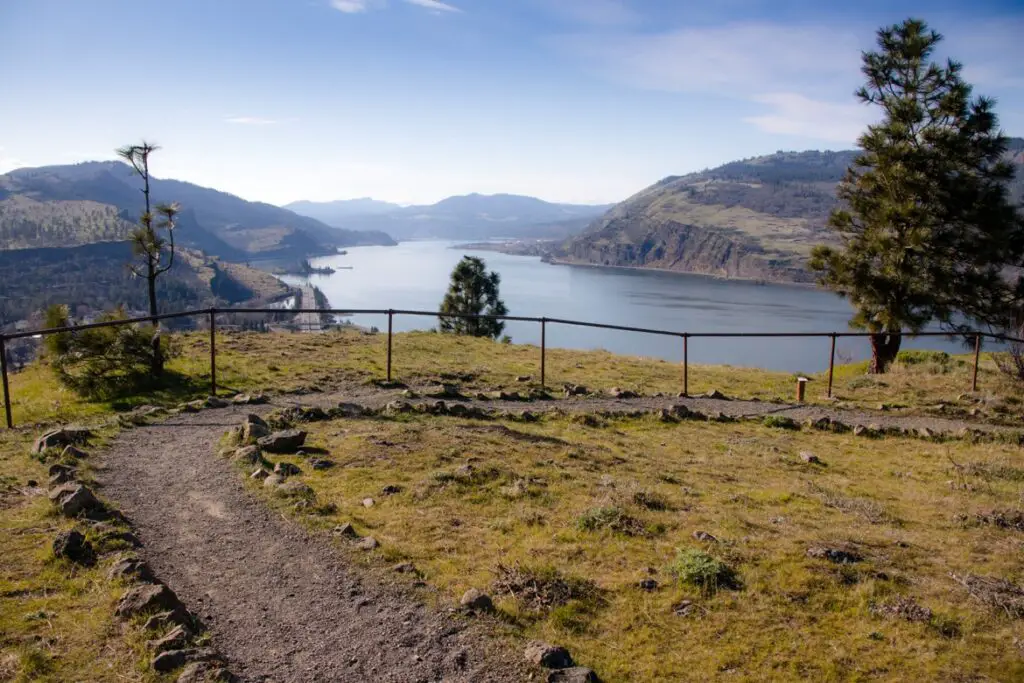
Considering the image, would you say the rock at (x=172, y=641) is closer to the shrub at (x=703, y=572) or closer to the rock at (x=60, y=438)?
the shrub at (x=703, y=572)

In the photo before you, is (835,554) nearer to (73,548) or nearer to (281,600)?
(281,600)

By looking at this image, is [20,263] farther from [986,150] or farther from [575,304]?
[986,150]

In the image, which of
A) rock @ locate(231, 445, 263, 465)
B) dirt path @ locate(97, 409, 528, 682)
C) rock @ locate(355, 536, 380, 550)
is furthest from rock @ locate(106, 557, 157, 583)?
rock @ locate(231, 445, 263, 465)

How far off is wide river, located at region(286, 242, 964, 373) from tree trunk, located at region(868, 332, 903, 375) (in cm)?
3366

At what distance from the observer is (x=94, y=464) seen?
9.09 meters

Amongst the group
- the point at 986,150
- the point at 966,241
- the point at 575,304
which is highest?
the point at 986,150

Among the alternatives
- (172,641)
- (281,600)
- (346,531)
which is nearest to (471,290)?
(346,531)

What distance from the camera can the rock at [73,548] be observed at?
6.10m

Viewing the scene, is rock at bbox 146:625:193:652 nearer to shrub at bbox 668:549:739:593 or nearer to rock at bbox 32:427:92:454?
shrub at bbox 668:549:739:593

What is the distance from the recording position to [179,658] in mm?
4703

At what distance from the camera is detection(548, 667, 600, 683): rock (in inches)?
187

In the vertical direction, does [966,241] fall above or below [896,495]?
above

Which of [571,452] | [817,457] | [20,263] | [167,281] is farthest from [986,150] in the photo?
[20,263]

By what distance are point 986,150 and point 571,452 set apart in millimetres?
21580
